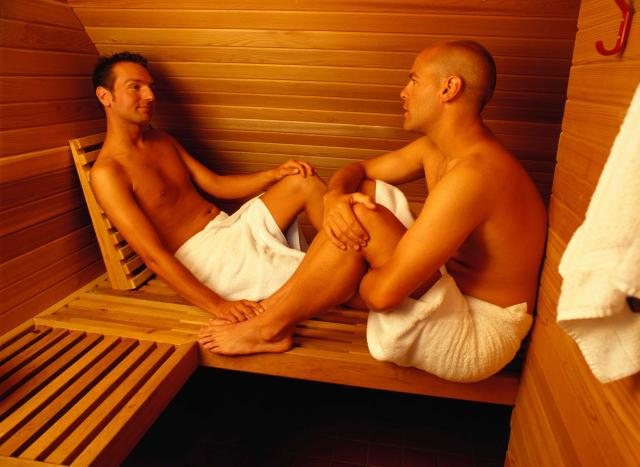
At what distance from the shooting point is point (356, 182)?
6.39ft

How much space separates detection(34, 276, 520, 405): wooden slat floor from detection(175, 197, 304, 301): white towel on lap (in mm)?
161

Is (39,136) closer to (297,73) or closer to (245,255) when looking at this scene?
(245,255)

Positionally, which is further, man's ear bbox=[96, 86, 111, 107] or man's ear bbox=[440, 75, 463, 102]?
man's ear bbox=[96, 86, 111, 107]

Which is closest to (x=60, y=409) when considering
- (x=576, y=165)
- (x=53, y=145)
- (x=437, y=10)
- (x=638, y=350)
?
(x=53, y=145)

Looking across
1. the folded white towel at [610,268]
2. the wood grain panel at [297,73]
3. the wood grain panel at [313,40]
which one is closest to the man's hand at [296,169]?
the wood grain panel at [297,73]

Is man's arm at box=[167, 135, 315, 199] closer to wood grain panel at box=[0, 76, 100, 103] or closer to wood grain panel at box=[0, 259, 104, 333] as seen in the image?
wood grain panel at box=[0, 76, 100, 103]

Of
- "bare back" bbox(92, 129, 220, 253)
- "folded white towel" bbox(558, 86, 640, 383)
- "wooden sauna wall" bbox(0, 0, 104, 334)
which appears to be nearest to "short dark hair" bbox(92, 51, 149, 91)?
"wooden sauna wall" bbox(0, 0, 104, 334)

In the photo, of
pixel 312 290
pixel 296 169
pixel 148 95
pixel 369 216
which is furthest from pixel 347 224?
pixel 148 95

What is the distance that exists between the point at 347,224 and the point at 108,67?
4.37 ft

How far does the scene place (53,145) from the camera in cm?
202

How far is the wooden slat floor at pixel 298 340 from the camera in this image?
168 centimetres

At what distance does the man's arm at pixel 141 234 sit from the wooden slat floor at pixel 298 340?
0.09 m

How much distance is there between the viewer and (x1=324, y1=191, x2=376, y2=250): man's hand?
1.48 meters

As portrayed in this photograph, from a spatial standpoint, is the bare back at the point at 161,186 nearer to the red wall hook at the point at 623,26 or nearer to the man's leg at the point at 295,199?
the man's leg at the point at 295,199
